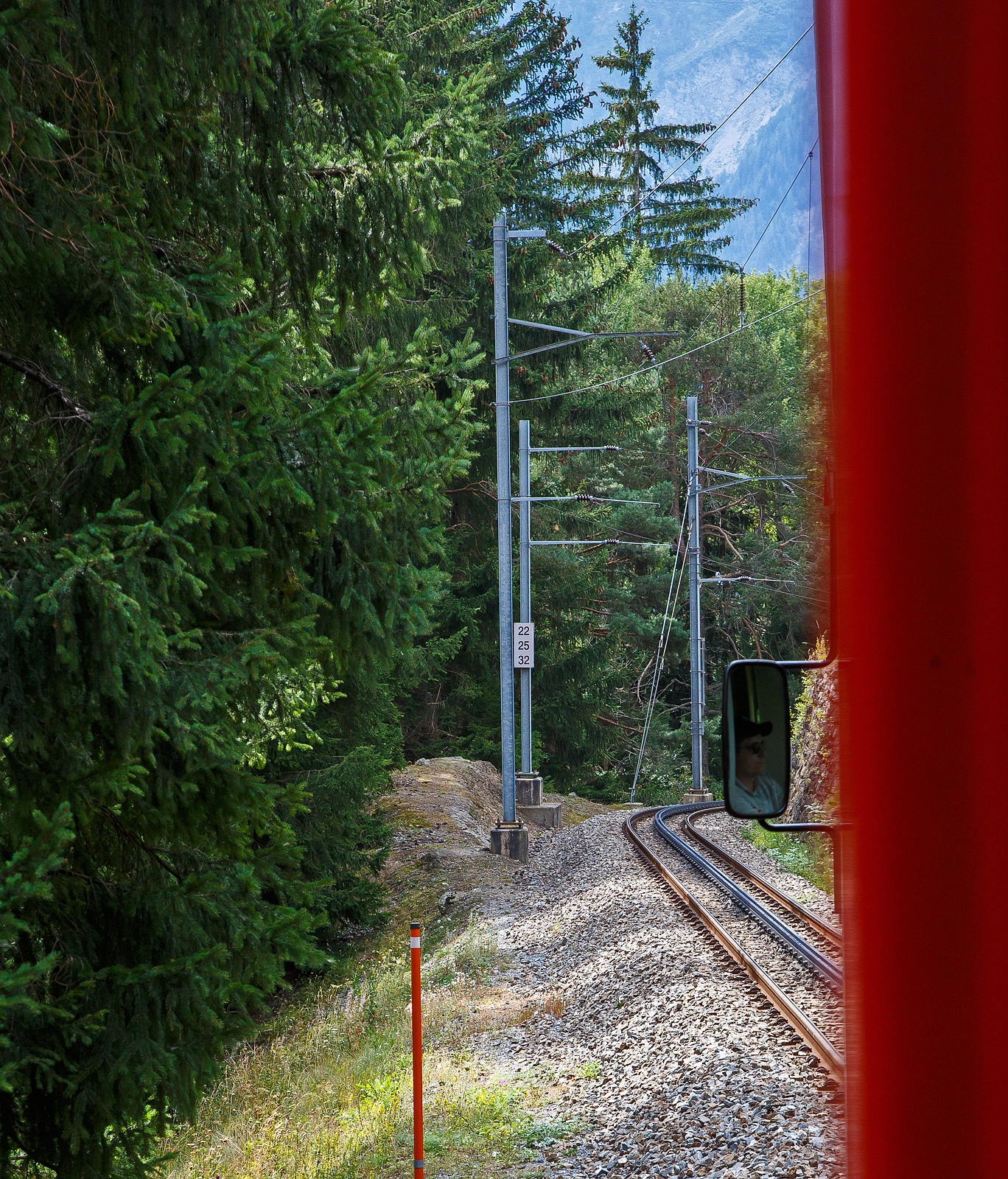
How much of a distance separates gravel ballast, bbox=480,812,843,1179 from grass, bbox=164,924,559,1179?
0.27m

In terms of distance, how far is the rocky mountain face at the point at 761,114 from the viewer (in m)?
1.23

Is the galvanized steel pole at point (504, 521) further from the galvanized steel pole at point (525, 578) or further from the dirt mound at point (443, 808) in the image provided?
the galvanized steel pole at point (525, 578)

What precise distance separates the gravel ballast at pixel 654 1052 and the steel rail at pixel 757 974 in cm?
8

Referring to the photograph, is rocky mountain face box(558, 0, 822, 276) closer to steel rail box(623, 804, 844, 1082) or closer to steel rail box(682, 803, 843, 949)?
steel rail box(623, 804, 844, 1082)

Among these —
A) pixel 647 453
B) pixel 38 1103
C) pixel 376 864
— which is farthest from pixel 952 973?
pixel 647 453

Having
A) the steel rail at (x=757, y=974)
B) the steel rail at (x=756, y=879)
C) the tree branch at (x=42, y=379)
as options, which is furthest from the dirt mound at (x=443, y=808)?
the tree branch at (x=42, y=379)

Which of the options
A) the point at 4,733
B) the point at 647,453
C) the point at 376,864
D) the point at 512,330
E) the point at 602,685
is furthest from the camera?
the point at 647,453

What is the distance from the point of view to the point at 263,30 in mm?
4730

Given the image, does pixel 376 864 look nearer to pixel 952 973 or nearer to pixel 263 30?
pixel 263 30

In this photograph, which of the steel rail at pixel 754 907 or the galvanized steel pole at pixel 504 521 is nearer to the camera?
the steel rail at pixel 754 907

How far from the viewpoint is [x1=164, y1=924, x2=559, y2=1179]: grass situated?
6.09 metres

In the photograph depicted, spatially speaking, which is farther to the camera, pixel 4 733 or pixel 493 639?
pixel 493 639

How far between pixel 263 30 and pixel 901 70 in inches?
177

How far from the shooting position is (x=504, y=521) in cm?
1669
